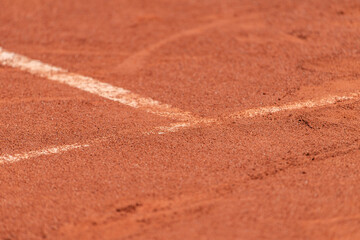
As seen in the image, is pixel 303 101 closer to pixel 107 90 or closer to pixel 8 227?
pixel 107 90

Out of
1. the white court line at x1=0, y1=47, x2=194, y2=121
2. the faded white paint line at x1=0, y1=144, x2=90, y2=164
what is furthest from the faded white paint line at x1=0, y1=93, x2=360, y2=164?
the white court line at x1=0, y1=47, x2=194, y2=121

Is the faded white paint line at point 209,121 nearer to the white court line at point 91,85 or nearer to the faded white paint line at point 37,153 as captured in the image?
the faded white paint line at point 37,153

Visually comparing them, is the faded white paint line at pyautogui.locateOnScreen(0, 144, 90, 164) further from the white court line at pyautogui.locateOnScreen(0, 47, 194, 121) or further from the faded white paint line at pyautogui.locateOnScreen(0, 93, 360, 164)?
the white court line at pyautogui.locateOnScreen(0, 47, 194, 121)

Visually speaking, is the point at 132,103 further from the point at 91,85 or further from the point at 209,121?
the point at 209,121

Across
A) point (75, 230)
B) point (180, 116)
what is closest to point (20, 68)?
point (180, 116)

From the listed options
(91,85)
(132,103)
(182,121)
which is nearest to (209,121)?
(182,121)

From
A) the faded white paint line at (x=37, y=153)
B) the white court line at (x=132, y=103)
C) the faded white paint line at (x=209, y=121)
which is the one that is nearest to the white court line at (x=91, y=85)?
the white court line at (x=132, y=103)
